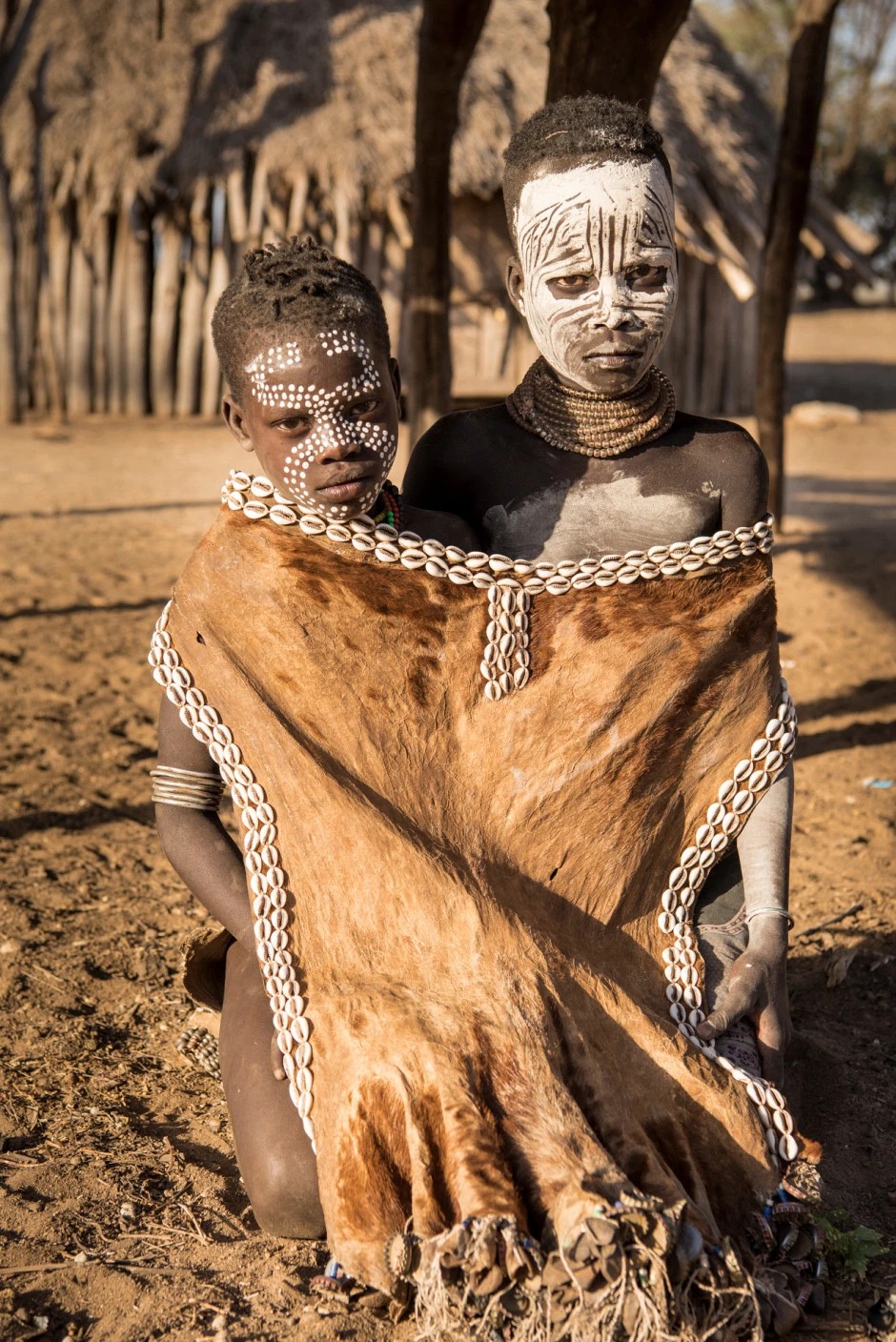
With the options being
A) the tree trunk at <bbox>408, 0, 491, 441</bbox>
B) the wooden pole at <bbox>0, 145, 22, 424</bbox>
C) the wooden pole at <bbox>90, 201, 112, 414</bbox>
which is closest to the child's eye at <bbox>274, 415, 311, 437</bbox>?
the tree trunk at <bbox>408, 0, 491, 441</bbox>

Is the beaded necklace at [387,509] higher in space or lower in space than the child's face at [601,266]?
lower

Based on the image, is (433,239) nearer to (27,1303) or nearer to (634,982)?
(634,982)

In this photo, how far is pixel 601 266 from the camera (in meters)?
2.23

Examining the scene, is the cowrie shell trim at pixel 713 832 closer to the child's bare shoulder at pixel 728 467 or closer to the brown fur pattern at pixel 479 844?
the brown fur pattern at pixel 479 844

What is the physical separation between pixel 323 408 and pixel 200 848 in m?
0.75

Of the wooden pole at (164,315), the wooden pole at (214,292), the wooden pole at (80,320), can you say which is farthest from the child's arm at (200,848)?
the wooden pole at (80,320)

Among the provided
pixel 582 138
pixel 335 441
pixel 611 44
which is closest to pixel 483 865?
pixel 335 441

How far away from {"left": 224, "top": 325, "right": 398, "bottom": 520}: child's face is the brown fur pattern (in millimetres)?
98

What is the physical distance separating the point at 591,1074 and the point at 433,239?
Answer: 4468 millimetres

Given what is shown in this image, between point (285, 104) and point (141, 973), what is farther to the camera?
point (285, 104)

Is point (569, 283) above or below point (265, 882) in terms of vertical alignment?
above

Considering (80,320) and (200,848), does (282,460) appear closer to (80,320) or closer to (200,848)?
(200,848)

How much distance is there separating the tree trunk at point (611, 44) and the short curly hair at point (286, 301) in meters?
2.03

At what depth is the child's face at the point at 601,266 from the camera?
7.23 ft
